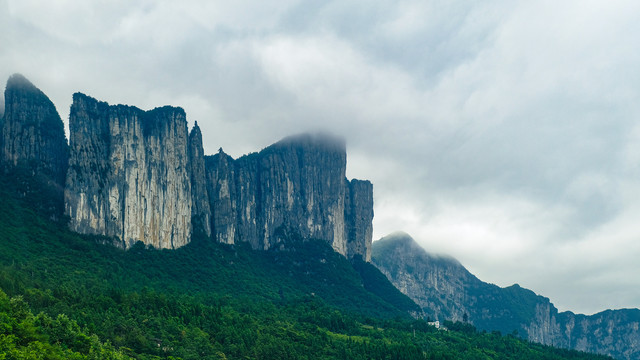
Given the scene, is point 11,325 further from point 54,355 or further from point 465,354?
point 465,354

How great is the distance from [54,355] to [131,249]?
11188cm

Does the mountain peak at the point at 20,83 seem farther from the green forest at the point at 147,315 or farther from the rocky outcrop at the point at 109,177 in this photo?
the green forest at the point at 147,315

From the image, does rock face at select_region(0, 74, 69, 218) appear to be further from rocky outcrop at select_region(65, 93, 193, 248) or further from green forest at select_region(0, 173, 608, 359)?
rocky outcrop at select_region(65, 93, 193, 248)

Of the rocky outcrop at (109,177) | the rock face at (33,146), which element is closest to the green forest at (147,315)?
the rock face at (33,146)

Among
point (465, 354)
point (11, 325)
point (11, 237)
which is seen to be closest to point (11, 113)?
point (11, 237)

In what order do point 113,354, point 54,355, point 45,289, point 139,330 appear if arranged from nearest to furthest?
point 54,355
point 113,354
point 139,330
point 45,289

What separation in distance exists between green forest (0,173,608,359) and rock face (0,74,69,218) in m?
4.52

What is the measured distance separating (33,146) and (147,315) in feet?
282

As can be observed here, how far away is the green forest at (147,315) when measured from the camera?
294ft

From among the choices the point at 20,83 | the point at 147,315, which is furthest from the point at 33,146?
the point at 147,315

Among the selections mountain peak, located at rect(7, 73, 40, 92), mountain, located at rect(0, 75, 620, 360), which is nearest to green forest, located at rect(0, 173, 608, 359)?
mountain, located at rect(0, 75, 620, 360)

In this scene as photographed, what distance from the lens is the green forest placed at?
294 feet

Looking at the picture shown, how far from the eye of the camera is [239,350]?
397ft

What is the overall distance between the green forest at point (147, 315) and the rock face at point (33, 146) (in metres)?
4.52
